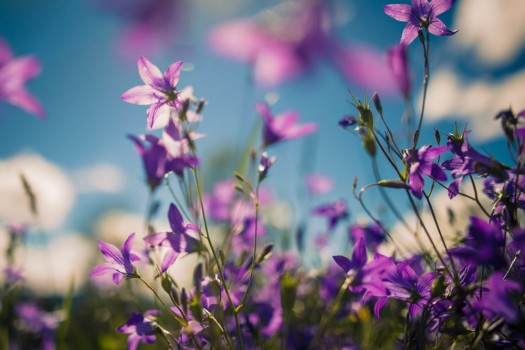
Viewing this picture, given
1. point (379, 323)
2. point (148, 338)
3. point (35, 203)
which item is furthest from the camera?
point (35, 203)

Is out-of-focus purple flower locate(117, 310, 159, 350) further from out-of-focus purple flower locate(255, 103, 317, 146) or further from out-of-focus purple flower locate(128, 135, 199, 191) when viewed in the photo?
out-of-focus purple flower locate(255, 103, 317, 146)

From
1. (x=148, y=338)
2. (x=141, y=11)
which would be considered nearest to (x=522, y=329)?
(x=148, y=338)

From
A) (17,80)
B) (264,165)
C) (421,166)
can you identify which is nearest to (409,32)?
(421,166)

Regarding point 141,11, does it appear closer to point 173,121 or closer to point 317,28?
point 173,121

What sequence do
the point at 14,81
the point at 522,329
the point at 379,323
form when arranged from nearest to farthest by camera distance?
1. the point at 522,329
2. the point at 14,81
3. the point at 379,323

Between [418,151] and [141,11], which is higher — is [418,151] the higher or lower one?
the lower one

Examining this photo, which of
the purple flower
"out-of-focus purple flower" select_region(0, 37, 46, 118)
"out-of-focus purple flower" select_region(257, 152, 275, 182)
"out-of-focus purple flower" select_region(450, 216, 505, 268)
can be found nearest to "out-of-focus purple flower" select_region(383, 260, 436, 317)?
"out-of-focus purple flower" select_region(450, 216, 505, 268)

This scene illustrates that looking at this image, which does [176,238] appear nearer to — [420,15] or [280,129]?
[280,129]

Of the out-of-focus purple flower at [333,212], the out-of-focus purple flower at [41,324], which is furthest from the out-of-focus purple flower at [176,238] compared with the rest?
the out-of-focus purple flower at [41,324]
